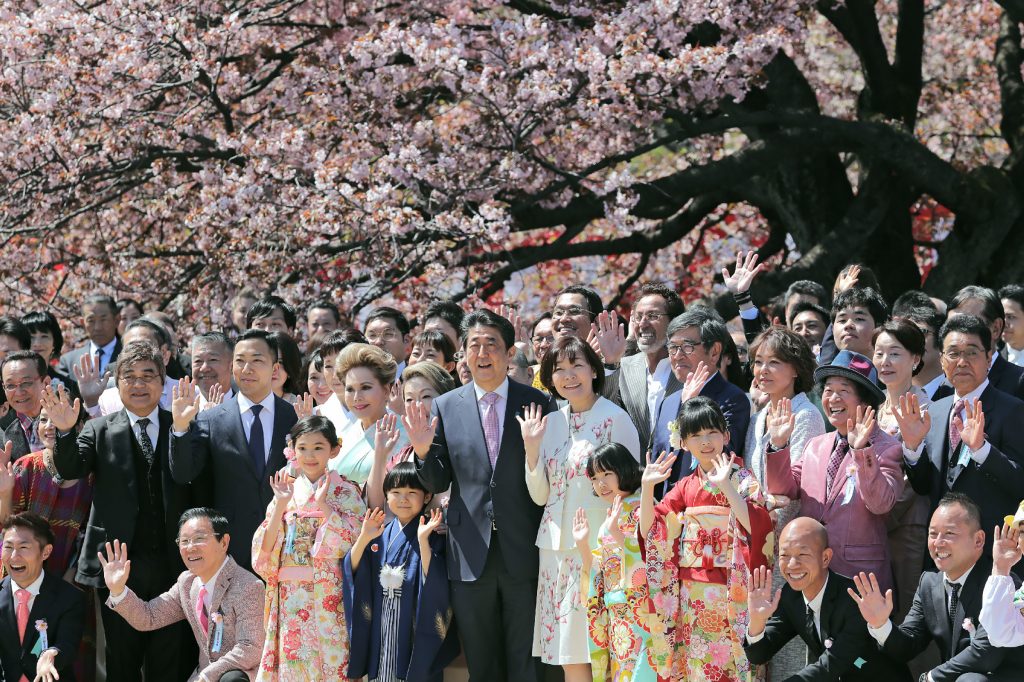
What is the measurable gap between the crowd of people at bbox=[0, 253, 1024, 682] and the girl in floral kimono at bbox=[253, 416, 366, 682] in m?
0.01

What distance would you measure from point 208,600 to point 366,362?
4.40 ft

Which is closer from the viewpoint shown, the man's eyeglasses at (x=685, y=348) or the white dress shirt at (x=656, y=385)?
the man's eyeglasses at (x=685, y=348)

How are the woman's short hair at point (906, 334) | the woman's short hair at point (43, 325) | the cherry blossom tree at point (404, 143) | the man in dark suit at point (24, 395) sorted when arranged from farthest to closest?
1. the cherry blossom tree at point (404, 143)
2. the woman's short hair at point (43, 325)
3. the man in dark suit at point (24, 395)
4. the woman's short hair at point (906, 334)

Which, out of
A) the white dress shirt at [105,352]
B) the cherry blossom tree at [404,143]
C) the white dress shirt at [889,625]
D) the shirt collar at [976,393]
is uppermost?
the cherry blossom tree at [404,143]

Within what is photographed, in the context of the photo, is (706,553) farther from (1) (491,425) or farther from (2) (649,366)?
(2) (649,366)

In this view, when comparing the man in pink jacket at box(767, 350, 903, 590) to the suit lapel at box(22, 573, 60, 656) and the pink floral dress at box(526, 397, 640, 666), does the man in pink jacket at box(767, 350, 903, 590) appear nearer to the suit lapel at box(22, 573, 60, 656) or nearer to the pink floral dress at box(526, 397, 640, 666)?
the pink floral dress at box(526, 397, 640, 666)

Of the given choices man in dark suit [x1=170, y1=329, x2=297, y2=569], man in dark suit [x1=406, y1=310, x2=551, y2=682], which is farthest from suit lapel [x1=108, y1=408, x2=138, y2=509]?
man in dark suit [x1=406, y1=310, x2=551, y2=682]

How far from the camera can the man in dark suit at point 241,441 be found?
20.4 ft

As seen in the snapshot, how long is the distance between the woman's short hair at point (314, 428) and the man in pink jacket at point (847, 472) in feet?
6.57

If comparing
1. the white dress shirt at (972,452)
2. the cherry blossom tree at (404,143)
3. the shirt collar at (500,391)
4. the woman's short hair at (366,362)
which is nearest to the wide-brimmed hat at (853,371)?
the white dress shirt at (972,452)

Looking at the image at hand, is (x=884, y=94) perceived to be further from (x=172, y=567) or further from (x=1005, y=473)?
(x=172, y=567)

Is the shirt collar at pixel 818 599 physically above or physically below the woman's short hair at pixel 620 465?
below

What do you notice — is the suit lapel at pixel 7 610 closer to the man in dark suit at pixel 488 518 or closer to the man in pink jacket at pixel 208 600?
the man in pink jacket at pixel 208 600

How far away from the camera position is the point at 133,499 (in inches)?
249
